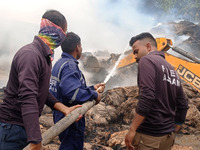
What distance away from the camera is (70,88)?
209 cm

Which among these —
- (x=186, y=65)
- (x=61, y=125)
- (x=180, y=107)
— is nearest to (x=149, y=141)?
(x=180, y=107)

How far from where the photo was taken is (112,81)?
11.3 meters

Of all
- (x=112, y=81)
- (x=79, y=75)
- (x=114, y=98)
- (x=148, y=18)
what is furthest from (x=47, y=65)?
(x=148, y=18)

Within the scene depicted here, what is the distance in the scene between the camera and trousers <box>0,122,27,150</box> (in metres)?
1.45

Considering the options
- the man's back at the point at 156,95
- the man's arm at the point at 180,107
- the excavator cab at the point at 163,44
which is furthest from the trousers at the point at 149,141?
the excavator cab at the point at 163,44

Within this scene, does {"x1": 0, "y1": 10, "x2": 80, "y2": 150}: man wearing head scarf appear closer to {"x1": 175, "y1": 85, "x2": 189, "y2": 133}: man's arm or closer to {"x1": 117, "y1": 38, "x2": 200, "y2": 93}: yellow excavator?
{"x1": 175, "y1": 85, "x2": 189, "y2": 133}: man's arm

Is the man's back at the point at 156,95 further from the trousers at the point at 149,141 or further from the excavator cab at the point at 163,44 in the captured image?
the excavator cab at the point at 163,44

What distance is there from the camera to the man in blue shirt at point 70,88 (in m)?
2.12

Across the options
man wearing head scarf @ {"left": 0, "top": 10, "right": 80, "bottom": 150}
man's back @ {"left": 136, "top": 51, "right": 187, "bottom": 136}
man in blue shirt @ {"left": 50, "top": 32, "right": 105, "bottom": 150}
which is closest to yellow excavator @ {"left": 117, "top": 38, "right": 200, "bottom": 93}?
man in blue shirt @ {"left": 50, "top": 32, "right": 105, "bottom": 150}

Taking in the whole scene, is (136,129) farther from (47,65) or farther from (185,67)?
(185,67)

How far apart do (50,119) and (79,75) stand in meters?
2.52

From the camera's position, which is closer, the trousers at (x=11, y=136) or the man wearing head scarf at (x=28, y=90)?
the man wearing head scarf at (x=28, y=90)

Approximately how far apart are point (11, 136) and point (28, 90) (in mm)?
447

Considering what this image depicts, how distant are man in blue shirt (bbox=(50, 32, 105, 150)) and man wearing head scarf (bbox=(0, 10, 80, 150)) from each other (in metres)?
0.46
